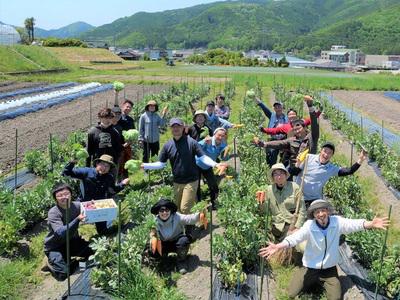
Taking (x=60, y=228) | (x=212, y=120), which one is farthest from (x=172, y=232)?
(x=212, y=120)

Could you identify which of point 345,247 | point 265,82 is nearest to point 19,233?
point 345,247

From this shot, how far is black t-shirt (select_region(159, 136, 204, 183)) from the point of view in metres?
6.20

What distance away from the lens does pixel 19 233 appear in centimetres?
637

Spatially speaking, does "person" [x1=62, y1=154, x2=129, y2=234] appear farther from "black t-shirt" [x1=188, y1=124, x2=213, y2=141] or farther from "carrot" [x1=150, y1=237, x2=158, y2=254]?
"black t-shirt" [x1=188, y1=124, x2=213, y2=141]

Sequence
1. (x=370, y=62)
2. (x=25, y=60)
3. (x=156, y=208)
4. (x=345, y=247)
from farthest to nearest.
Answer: (x=370, y=62) < (x=25, y=60) < (x=345, y=247) < (x=156, y=208)

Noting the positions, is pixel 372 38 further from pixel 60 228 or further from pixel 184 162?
pixel 60 228

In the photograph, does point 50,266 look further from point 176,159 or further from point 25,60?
point 25,60

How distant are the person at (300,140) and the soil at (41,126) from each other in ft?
20.6

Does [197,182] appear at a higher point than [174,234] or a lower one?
higher

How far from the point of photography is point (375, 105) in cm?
2231

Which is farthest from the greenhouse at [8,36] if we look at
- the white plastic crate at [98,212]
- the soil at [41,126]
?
the white plastic crate at [98,212]

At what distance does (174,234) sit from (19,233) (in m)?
2.39

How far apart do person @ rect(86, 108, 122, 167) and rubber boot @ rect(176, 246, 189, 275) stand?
221 cm

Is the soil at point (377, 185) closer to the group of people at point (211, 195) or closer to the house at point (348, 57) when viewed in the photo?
the group of people at point (211, 195)
